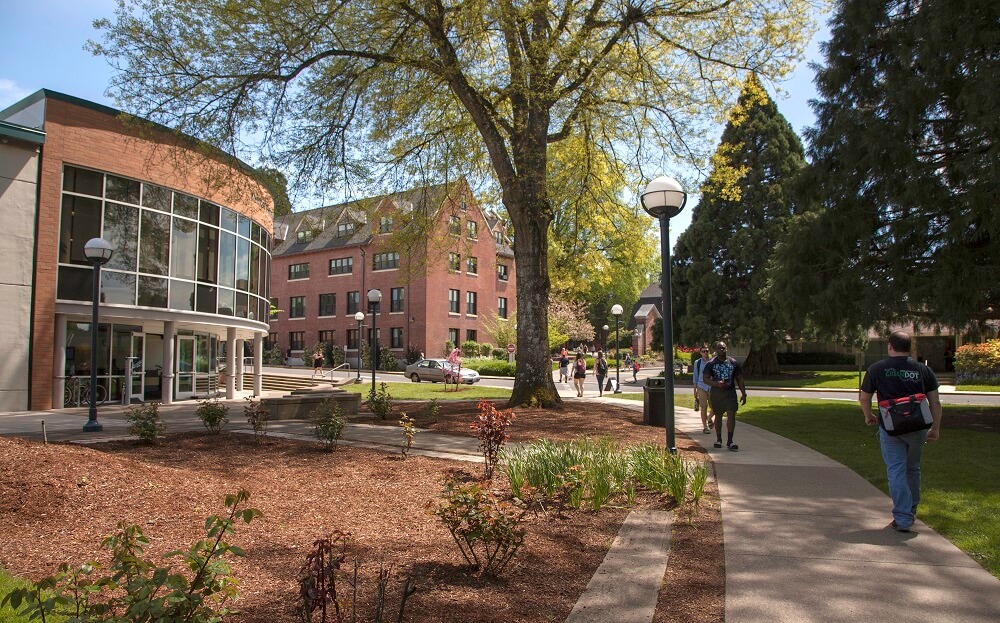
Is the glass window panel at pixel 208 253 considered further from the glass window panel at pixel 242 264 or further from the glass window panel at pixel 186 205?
the glass window panel at pixel 242 264

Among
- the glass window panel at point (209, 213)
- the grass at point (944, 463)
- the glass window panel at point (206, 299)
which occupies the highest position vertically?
the glass window panel at point (209, 213)

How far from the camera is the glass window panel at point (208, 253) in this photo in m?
21.0

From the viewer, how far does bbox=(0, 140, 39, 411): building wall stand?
53.3 ft

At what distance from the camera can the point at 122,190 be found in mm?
18672

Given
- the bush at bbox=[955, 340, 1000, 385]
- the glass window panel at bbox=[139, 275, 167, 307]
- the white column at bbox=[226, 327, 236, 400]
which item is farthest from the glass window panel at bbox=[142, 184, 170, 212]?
the bush at bbox=[955, 340, 1000, 385]

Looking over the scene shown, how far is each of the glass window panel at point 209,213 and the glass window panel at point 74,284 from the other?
4.12m

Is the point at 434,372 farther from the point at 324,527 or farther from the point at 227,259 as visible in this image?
the point at 324,527

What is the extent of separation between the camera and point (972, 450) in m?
10.8

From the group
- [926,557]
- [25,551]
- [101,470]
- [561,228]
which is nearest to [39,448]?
[101,470]

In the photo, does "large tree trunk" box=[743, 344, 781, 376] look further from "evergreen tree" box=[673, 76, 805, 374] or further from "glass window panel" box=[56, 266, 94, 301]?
"glass window panel" box=[56, 266, 94, 301]

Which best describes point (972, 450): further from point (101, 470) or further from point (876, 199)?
point (101, 470)

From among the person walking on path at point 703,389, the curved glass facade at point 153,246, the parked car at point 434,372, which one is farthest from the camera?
the parked car at point 434,372

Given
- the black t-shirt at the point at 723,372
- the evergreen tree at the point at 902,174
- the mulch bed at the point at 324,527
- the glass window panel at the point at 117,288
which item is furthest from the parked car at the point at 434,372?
the mulch bed at the point at 324,527

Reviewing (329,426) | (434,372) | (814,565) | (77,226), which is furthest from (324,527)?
(434,372)
